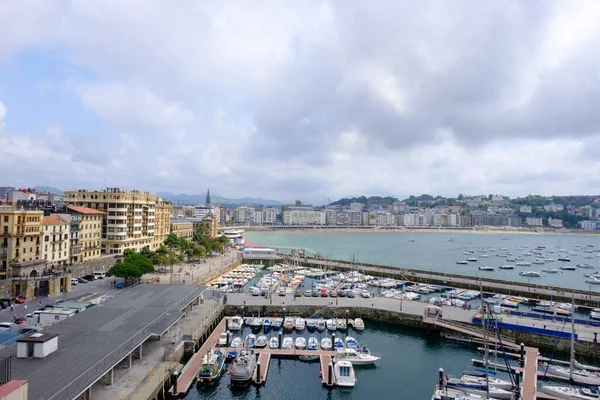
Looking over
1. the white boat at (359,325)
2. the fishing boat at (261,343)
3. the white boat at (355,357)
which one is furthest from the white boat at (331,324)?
the fishing boat at (261,343)

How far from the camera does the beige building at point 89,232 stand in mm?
38688

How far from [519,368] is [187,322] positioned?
58.9 feet

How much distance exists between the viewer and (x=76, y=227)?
125 ft

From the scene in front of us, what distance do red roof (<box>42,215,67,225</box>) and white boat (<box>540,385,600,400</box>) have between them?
35137mm

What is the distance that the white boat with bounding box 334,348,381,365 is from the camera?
21.3 metres

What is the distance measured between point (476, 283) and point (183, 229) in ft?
147

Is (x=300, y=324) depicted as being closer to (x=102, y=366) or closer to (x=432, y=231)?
(x=102, y=366)

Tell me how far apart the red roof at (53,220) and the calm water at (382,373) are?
762 inches

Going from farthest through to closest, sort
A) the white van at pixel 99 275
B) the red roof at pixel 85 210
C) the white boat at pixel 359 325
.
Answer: the red roof at pixel 85 210
the white van at pixel 99 275
the white boat at pixel 359 325

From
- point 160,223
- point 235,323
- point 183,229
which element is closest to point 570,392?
point 235,323

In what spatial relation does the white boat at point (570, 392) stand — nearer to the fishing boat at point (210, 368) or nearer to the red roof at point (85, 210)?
the fishing boat at point (210, 368)

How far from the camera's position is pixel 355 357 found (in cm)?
2147

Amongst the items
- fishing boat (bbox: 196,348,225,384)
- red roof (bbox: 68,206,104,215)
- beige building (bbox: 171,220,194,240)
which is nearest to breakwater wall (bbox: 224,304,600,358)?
fishing boat (bbox: 196,348,225,384)

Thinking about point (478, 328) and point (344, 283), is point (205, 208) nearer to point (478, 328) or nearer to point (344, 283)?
point (344, 283)
